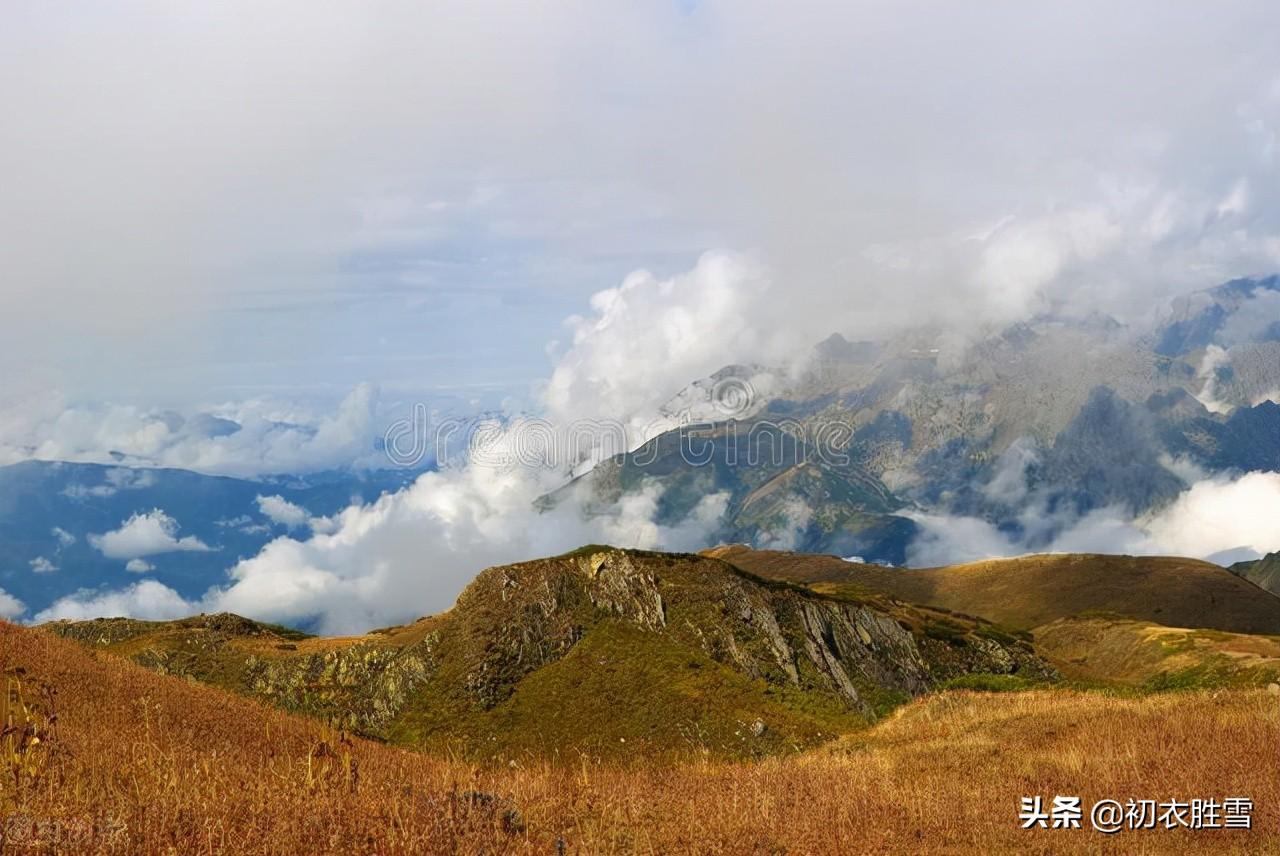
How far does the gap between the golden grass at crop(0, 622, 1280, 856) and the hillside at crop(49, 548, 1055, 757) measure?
23585 millimetres

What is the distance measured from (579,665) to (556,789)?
40.8 metres

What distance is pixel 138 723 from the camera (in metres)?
16.7

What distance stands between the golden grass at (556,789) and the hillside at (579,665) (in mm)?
23585

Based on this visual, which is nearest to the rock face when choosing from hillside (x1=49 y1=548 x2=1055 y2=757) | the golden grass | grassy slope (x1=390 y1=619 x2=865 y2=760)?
hillside (x1=49 y1=548 x2=1055 y2=757)

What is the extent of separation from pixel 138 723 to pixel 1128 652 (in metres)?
223

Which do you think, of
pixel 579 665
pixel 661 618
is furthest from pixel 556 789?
pixel 661 618

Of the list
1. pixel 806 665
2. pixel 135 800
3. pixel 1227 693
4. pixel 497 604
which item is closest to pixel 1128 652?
pixel 806 665

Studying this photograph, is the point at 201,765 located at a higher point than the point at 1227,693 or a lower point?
higher

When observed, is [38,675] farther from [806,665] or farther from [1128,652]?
[1128,652]

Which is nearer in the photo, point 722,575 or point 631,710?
point 631,710

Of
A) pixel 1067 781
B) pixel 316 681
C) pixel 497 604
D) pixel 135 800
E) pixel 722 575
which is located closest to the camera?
pixel 135 800

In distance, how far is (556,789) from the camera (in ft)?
40.5

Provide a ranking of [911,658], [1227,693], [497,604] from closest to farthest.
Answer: [1227,693]
[497,604]
[911,658]

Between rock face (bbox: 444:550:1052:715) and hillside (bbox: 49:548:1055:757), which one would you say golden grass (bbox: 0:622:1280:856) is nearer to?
hillside (bbox: 49:548:1055:757)
